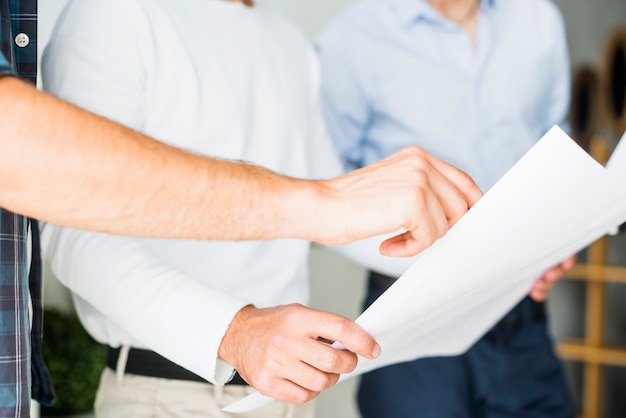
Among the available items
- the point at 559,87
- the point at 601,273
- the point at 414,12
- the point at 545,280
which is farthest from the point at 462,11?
the point at 601,273

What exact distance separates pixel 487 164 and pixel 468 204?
1025 mm

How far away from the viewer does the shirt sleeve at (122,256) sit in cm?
98

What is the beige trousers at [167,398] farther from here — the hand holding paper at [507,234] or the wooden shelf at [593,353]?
the wooden shelf at [593,353]

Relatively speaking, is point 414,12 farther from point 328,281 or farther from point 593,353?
point 593,353

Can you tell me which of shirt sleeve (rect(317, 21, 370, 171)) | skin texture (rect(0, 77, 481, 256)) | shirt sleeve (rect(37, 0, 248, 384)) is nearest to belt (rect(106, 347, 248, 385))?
shirt sleeve (rect(37, 0, 248, 384))

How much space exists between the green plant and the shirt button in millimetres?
1546

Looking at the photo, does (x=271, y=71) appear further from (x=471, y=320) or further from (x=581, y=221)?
(x=581, y=221)

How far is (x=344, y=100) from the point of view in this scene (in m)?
1.91

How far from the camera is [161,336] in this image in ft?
3.31

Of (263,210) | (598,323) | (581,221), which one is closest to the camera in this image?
(263,210)

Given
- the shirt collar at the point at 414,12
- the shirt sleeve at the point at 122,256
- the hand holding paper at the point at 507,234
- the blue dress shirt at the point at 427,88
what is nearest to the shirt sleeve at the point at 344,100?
the blue dress shirt at the point at 427,88

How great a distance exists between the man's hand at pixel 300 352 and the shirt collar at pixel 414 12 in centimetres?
116

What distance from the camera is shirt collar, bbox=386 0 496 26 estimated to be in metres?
1.92

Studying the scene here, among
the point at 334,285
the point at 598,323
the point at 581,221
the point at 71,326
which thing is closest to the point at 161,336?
the point at 581,221
